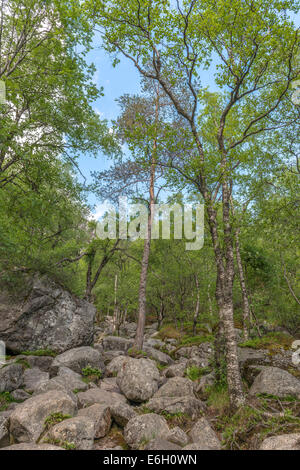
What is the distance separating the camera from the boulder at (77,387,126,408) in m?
7.54

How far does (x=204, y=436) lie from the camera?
17.9 ft

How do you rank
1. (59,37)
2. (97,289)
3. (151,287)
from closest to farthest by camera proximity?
(59,37), (151,287), (97,289)

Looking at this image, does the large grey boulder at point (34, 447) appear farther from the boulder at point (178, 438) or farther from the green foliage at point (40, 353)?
the green foliage at point (40, 353)

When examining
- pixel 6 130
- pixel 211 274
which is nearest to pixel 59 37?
pixel 6 130

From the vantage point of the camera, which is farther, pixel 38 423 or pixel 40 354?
pixel 40 354

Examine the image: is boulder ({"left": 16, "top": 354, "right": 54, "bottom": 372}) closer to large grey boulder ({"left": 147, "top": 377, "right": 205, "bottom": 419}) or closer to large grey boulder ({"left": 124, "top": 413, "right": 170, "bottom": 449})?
large grey boulder ({"left": 147, "top": 377, "right": 205, "bottom": 419})

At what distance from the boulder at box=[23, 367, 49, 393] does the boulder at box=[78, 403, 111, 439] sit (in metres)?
3.17

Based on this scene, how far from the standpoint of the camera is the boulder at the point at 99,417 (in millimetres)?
5949

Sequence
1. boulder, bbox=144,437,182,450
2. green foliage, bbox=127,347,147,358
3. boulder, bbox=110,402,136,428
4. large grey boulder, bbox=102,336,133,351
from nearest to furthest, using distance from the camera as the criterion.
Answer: boulder, bbox=144,437,182,450 < boulder, bbox=110,402,136,428 < green foliage, bbox=127,347,147,358 < large grey boulder, bbox=102,336,133,351

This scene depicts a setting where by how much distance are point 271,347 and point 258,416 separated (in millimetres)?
6379

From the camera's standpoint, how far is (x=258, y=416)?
5824mm

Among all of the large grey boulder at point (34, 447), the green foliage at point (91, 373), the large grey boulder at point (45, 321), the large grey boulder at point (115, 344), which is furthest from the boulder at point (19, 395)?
the large grey boulder at point (115, 344)

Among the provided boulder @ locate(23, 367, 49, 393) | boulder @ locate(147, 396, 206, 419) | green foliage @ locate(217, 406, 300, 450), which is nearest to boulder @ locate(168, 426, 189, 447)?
green foliage @ locate(217, 406, 300, 450)
